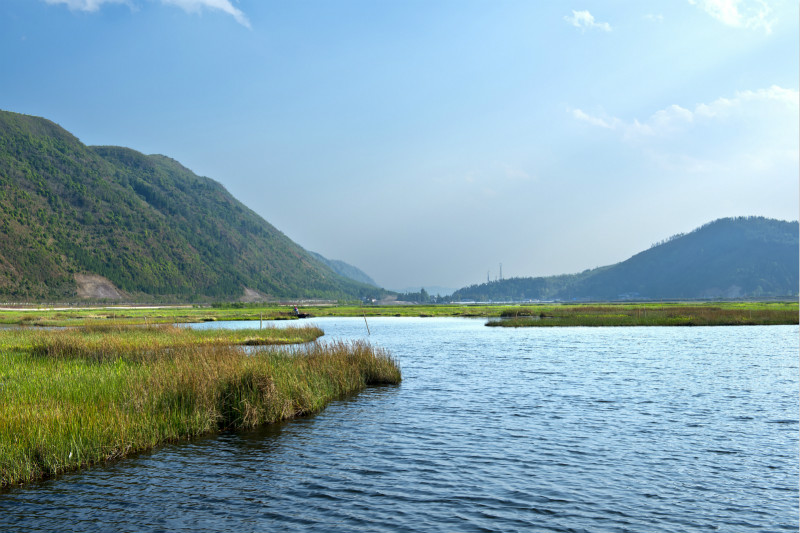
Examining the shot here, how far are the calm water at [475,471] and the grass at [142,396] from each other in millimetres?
684

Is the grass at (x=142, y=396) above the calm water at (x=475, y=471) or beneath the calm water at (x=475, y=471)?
above

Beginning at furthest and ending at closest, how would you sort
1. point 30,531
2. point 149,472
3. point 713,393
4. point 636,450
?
1. point 713,393
2. point 636,450
3. point 149,472
4. point 30,531

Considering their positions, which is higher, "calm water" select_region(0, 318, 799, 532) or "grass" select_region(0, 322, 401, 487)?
"grass" select_region(0, 322, 401, 487)

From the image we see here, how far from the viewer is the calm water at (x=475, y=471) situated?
1123 cm

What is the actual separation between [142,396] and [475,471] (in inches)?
420

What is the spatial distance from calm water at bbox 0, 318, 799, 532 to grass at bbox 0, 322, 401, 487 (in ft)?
2.24

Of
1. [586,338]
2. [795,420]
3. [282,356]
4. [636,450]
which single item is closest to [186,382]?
[282,356]

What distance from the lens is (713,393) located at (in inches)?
993

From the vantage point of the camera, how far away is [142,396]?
1739 cm

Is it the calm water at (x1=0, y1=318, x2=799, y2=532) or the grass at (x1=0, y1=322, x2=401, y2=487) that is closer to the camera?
the calm water at (x1=0, y1=318, x2=799, y2=532)

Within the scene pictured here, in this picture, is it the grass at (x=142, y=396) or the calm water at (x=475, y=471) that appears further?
the grass at (x=142, y=396)

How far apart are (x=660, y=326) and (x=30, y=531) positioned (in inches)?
3139

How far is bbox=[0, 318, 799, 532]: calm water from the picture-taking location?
11227mm

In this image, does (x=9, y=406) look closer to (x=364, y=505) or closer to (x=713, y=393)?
(x=364, y=505)
